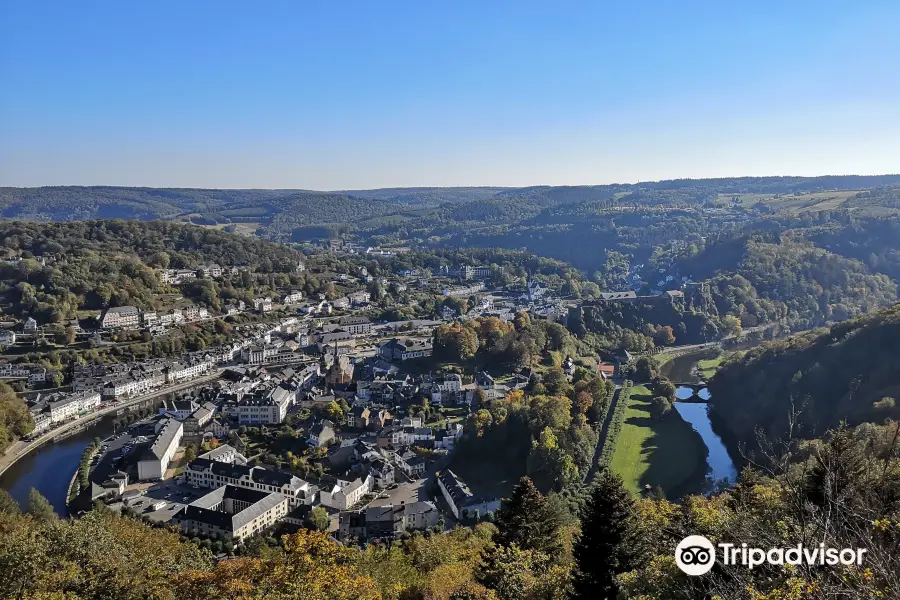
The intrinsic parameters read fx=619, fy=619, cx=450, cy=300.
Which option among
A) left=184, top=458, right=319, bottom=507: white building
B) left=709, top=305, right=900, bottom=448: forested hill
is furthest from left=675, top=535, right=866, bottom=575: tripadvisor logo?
left=709, top=305, right=900, bottom=448: forested hill

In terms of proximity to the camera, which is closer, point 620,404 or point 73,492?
point 73,492

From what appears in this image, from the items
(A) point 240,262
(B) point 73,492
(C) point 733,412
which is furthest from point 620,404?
(A) point 240,262

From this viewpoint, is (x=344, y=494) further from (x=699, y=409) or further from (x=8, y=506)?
(x=699, y=409)

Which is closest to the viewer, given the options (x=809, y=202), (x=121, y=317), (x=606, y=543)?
(x=606, y=543)

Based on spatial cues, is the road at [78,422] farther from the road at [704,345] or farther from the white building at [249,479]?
the road at [704,345]

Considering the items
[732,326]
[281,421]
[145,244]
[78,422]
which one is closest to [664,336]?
[732,326]

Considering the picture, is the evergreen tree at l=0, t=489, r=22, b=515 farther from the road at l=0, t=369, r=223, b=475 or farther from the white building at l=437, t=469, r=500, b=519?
the white building at l=437, t=469, r=500, b=519

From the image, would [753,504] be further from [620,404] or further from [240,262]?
[240,262]
